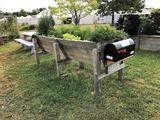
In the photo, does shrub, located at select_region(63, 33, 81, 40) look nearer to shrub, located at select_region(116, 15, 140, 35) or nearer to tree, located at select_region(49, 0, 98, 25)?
shrub, located at select_region(116, 15, 140, 35)

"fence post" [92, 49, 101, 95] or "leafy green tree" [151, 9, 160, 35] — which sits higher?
"leafy green tree" [151, 9, 160, 35]

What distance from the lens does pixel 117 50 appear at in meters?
3.02

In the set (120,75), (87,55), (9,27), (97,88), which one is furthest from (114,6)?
(97,88)

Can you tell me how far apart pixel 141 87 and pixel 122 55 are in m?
0.83

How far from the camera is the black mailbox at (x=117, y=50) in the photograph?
9.92 feet

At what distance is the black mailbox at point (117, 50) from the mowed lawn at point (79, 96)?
26.3 inches

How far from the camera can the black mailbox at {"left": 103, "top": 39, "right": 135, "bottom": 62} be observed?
302 centimetres

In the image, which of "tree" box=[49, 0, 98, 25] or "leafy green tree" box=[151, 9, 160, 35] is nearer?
"leafy green tree" box=[151, 9, 160, 35]

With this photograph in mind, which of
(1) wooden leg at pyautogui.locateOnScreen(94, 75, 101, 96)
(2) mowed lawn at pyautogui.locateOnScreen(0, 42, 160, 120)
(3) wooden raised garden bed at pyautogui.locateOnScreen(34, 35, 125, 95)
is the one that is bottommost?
(2) mowed lawn at pyautogui.locateOnScreen(0, 42, 160, 120)

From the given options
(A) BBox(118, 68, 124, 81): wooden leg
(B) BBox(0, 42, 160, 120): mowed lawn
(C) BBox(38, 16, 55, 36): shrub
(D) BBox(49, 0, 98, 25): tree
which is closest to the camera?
(B) BBox(0, 42, 160, 120): mowed lawn

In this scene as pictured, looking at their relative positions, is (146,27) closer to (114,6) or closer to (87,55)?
(114,6)

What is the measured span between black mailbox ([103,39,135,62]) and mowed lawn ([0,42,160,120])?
0.67 m

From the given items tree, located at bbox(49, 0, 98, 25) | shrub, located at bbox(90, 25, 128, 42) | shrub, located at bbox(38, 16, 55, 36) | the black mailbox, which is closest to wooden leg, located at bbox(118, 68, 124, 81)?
the black mailbox

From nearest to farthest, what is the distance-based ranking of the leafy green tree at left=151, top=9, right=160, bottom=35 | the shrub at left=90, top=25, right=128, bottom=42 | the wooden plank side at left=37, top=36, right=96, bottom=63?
the shrub at left=90, top=25, right=128, bottom=42 → the wooden plank side at left=37, top=36, right=96, bottom=63 → the leafy green tree at left=151, top=9, right=160, bottom=35
